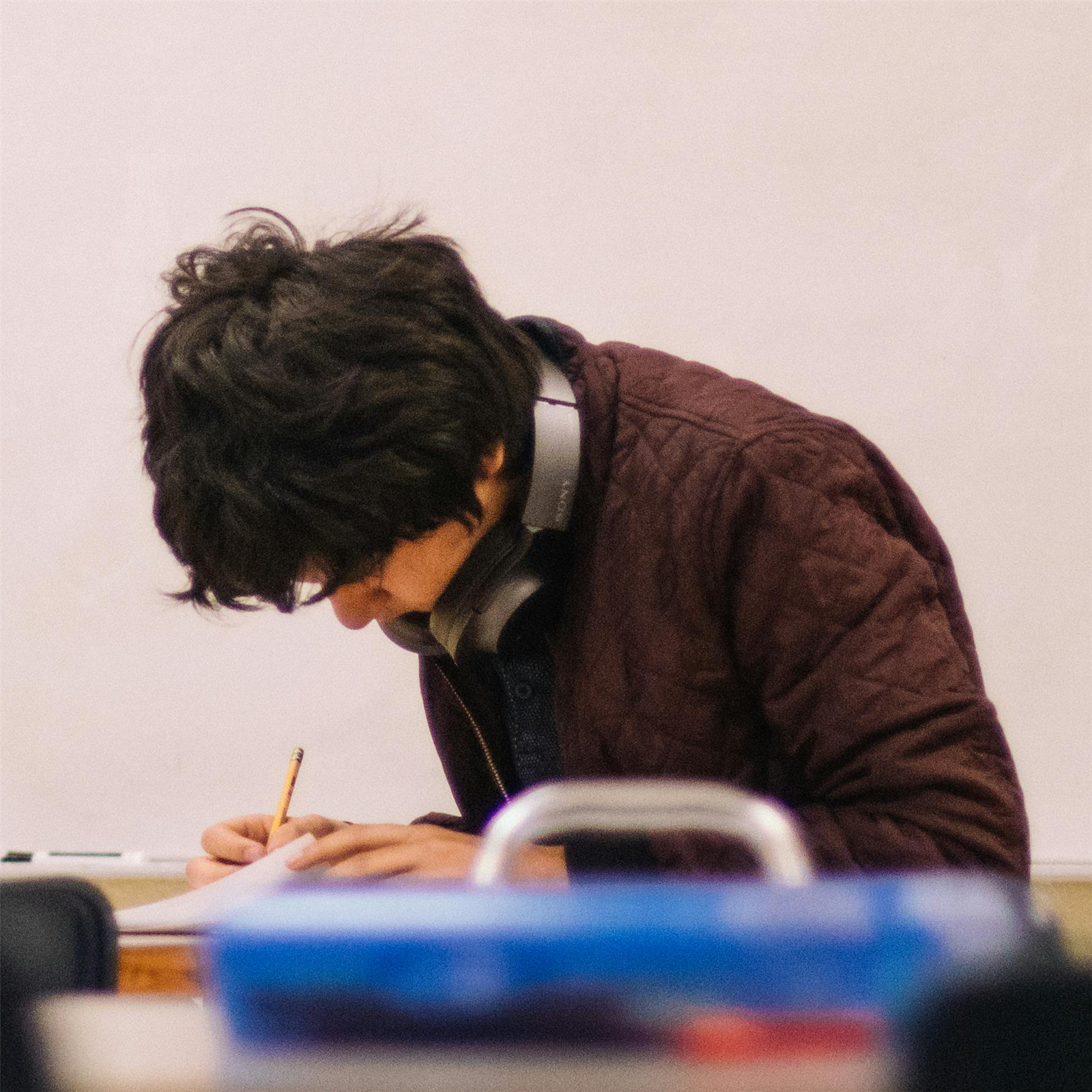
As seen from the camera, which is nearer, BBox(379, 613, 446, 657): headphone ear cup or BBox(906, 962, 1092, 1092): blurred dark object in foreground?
BBox(906, 962, 1092, 1092): blurred dark object in foreground

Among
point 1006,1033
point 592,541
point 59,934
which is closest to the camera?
point 1006,1033

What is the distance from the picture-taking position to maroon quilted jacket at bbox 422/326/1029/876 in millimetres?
704

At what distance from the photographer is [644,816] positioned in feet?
1.14

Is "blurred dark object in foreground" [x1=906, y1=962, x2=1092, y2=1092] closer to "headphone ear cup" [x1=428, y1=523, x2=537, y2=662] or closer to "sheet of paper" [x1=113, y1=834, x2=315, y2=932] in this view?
"sheet of paper" [x1=113, y1=834, x2=315, y2=932]

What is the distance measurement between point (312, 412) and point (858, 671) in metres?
0.38

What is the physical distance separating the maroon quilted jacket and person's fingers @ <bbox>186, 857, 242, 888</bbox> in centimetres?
23

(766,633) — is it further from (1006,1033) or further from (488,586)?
(1006,1033)

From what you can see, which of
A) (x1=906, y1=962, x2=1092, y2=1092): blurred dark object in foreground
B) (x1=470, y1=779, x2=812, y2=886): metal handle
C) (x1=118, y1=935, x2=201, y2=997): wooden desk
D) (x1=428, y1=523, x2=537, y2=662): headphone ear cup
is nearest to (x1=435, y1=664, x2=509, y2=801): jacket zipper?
(x1=428, y1=523, x2=537, y2=662): headphone ear cup

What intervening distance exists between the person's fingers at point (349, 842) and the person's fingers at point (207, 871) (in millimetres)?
150

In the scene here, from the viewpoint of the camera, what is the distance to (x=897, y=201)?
1.43 m

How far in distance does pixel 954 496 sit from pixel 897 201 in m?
0.38

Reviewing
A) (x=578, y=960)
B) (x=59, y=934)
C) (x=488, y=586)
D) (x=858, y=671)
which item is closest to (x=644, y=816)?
(x=578, y=960)

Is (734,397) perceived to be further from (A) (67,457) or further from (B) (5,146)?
(B) (5,146)

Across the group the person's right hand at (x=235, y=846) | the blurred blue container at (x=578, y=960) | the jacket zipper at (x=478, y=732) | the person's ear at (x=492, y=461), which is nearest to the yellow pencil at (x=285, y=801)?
the person's right hand at (x=235, y=846)
